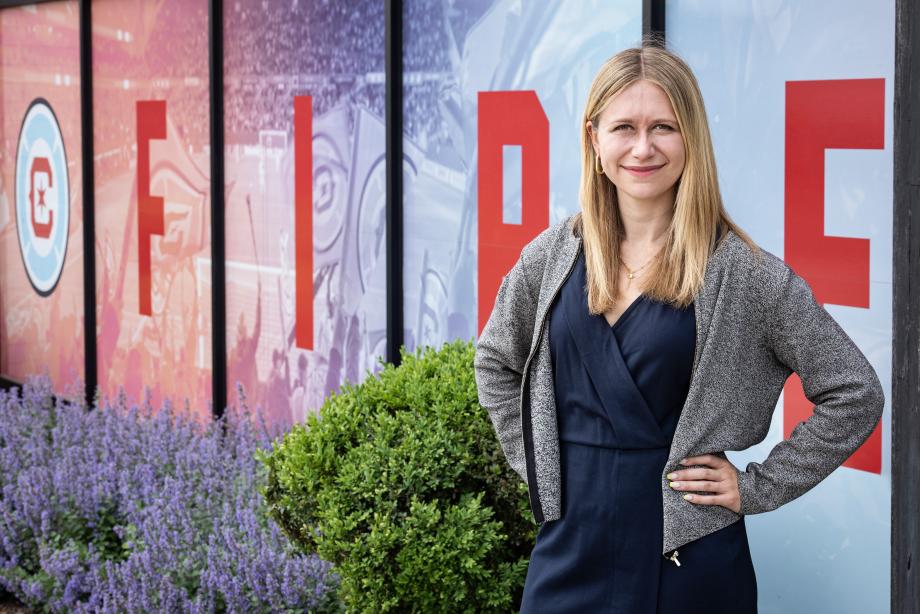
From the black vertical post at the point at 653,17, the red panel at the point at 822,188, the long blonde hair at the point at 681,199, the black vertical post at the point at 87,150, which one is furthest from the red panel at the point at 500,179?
the black vertical post at the point at 87,150

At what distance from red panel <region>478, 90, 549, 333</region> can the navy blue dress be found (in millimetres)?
2597

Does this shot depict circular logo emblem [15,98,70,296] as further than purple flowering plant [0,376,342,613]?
Yes

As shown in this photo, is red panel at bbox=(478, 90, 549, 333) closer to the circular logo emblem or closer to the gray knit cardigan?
the gray knit cardigan

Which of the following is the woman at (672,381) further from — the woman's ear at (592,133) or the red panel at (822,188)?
the red panel at (822,188)

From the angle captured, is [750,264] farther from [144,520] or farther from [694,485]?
[144,520]

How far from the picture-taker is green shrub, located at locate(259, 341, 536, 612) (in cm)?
378

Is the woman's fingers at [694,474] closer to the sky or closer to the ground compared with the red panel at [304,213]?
closer to the ground

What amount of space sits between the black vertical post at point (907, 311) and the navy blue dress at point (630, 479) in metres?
0.43

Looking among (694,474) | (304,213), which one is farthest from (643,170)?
(304,213)

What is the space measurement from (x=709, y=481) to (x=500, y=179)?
9.96ft

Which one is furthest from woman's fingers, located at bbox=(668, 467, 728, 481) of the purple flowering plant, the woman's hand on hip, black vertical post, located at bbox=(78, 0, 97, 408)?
black vertical post, located at bbox=(78, 0, 97, 408)

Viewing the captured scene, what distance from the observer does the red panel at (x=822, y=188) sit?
395cm

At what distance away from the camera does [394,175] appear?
20.0ft

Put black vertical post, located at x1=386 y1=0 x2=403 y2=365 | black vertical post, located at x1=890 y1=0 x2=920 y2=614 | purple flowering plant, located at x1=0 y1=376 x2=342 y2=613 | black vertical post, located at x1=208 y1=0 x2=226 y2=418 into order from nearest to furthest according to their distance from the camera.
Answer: black vertical post, located at x1=890 y1=0 x2=920 y2=614
purple flowering plant, located at x1=0 y1=376 x2=342 y2=613
black vertical post, located at x1=386 y1=0 x2=403 y2=365
black vertical post, located at x1=208 y1=0 x2=226 y2=418
